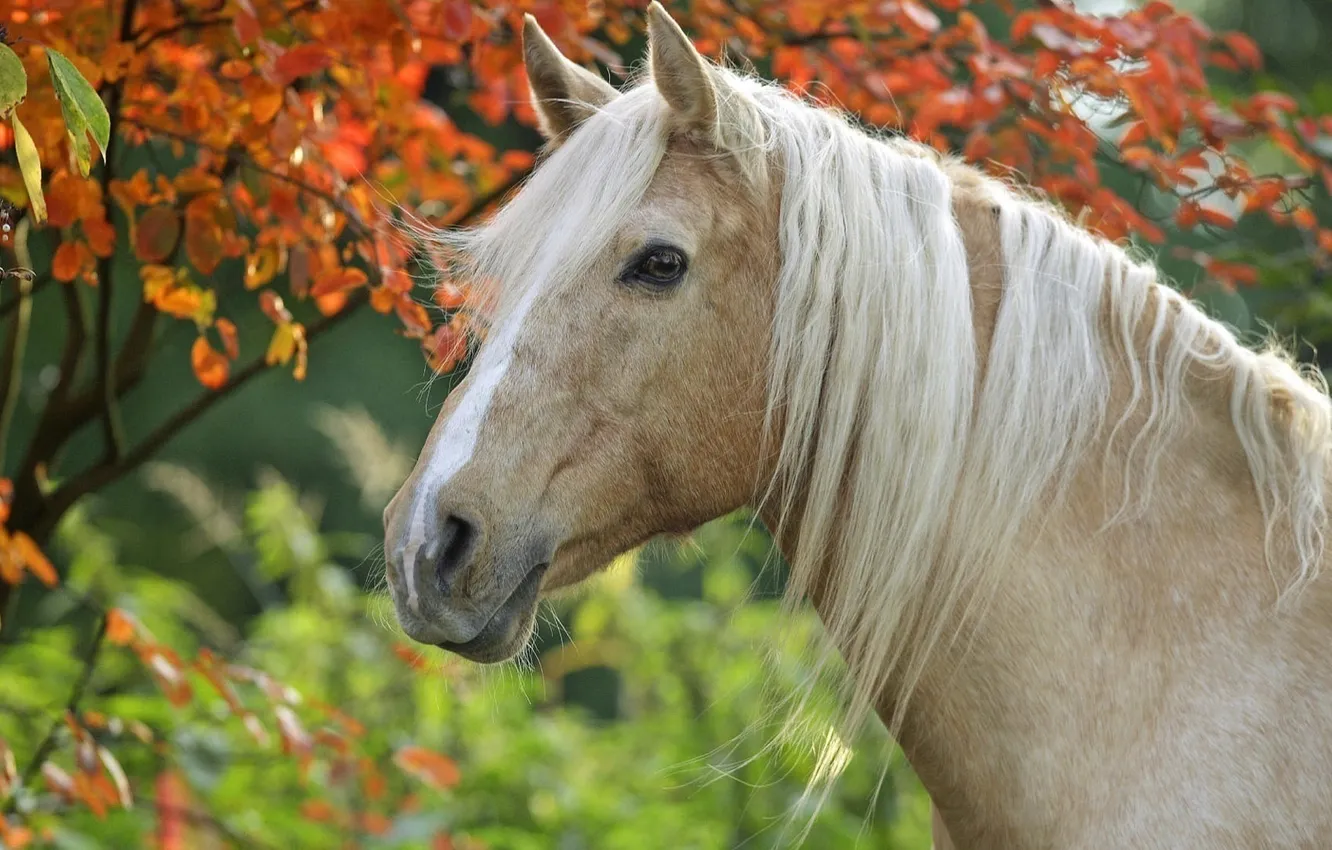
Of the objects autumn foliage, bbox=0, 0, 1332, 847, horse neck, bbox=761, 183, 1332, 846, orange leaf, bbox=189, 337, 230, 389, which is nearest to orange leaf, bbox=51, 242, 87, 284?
autumn foliage, bbox=0, 0, 1332, 847

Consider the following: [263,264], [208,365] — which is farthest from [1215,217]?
[208,365]

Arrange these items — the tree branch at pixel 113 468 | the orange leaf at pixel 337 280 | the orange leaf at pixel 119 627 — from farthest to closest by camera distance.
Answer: the tree branch at pixel 113 468 → the orange leaf at pixel 119 627 → the orange leaf at pixel 337 280

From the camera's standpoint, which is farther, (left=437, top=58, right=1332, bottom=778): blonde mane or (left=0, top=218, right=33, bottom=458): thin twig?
(left=0, top=218, right=33, bottom=458): thin twig

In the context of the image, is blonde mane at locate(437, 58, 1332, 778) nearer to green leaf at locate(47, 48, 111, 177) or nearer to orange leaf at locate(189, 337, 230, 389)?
green leaf at locate(47, 48, 111, 177)

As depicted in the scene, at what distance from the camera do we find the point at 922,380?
178cm

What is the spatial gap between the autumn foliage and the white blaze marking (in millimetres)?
281

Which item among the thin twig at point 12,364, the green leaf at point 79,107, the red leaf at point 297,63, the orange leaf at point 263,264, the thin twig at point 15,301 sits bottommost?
the thin twig at point 12,364

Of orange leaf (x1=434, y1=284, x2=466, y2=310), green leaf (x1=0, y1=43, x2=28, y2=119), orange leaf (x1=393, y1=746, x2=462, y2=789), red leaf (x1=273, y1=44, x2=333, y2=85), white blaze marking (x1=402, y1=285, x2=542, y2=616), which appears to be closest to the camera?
green leaf (x1=0, y1=43, x2=28, y2=119)

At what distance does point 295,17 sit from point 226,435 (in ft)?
26.3

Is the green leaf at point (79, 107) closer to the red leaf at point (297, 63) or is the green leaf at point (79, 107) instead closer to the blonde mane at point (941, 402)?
the red leaf at point (297, 63)

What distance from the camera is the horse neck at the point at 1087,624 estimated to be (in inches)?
66.5

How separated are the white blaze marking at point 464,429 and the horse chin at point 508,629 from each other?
10 centimetres

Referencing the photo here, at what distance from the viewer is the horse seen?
1678 millimetres

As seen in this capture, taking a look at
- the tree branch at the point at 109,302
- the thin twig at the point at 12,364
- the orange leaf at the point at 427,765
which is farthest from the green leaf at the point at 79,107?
the orange leaf at the point at 427,765
